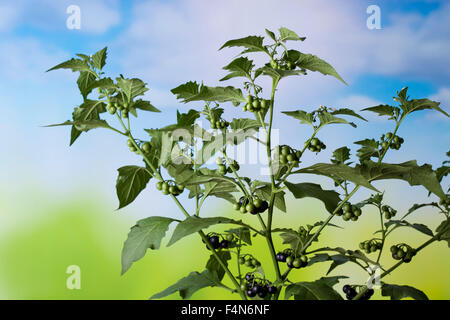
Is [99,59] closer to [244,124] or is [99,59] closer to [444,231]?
[244,124]

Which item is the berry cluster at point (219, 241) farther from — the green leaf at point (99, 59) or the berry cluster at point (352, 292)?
the green leaf at point (99, 59)

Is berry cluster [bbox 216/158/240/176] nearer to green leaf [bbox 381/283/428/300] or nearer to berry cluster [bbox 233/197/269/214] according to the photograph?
berry cluster [bbox 233/197/269/214]

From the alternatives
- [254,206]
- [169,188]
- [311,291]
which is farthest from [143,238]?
[311,291]

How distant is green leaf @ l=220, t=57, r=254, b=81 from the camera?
2.60 feet

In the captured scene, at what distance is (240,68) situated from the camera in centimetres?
81

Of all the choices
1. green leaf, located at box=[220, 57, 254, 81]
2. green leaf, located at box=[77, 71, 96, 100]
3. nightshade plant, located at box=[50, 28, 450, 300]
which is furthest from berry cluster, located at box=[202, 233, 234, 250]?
green leaf, located at box=[77, 71, 96, 100]

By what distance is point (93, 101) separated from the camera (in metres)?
0.93

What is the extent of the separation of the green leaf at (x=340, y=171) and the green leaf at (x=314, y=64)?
0.15 meters

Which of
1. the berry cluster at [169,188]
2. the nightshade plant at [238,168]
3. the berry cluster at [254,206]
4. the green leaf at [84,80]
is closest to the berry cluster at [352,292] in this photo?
the nightshade plant at [238,168]

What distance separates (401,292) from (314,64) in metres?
0.51
